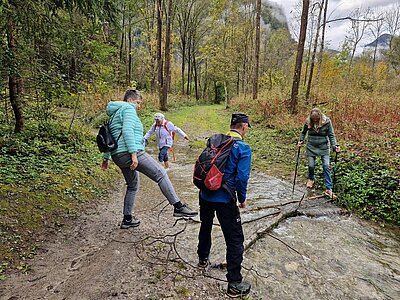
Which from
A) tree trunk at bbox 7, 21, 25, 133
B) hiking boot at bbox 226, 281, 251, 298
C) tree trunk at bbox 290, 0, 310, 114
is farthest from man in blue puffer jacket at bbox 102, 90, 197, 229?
tree trunk at bbox 290, 0, 310, 114

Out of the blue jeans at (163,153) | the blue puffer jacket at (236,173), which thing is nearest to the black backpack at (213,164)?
the blue puffer jacket at (236,173)

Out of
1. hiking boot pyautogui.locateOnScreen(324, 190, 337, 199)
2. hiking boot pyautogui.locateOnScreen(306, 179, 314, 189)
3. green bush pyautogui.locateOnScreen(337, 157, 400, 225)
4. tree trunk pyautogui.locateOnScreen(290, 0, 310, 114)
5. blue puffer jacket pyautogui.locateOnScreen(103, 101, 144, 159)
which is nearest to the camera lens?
blue puffer jacket pyautogui.locateOnScreen(103, 101, 144, 159)

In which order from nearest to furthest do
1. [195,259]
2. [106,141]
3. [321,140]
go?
[195,259] → [106,141] → [321,140]

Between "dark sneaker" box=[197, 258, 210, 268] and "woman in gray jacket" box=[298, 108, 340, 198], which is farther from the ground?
"woman in gray jacket" box=[298, 108, 340, 198]

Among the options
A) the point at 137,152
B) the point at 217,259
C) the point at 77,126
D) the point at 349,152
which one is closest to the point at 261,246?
the point at 217,259

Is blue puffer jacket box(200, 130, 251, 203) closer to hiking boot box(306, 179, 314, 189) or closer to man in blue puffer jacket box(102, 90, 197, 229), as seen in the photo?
man in blue puffer jacket box(102, 90, 197, 229)

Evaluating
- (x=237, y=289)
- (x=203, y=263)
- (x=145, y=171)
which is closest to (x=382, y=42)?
(x=145, y=171)

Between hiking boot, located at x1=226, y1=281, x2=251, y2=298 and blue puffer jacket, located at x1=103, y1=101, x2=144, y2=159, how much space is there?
2097 millimetres

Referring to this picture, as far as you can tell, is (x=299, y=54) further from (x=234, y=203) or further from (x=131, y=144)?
(x=234, y=203)

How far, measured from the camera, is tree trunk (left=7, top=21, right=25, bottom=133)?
5.76 m

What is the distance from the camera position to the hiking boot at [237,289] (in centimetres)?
333

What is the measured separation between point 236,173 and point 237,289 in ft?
4.18

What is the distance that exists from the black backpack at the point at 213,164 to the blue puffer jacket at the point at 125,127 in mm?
1166

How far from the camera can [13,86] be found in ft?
22.5
